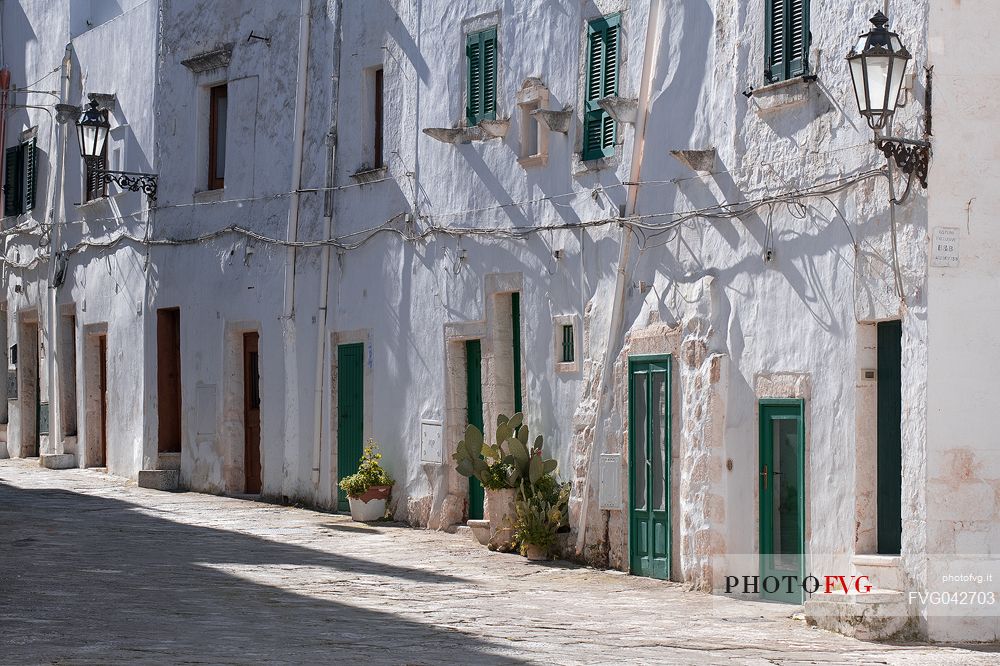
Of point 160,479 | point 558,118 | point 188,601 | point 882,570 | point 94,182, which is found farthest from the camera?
point 94,182

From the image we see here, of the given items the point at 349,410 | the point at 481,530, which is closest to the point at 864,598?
the point at 481,530

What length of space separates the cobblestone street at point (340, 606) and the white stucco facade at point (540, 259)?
83 centimetres

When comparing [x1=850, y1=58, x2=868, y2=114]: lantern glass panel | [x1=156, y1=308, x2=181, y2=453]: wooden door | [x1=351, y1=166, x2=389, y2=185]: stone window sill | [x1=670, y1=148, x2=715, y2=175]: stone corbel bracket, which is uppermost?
[x1=351, y1=166, x2=389, y2=185]: stone window sill

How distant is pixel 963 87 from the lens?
35.2ft

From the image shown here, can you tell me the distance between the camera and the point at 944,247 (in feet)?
35.0

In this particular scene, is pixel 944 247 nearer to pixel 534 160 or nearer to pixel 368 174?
pixel 534 160

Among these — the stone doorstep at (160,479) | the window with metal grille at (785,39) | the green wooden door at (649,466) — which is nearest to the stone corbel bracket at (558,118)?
the green wooden door at (649,466)

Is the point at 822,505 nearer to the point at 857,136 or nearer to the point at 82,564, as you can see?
the point at 857,136

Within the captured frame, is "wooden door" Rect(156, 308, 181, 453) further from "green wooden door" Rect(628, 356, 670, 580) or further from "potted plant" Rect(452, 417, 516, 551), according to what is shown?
"green wooden door" Rect(628, 356, 670, 580)

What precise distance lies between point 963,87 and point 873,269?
1.35 m

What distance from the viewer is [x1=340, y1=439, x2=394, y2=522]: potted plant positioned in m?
17.4

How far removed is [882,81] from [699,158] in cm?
271

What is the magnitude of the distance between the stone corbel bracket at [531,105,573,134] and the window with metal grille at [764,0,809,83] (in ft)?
9.43

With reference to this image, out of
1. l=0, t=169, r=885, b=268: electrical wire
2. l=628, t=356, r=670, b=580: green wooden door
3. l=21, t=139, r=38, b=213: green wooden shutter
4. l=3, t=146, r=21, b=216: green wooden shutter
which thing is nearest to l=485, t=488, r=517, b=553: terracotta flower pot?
l=628, t=356, r=670, b=580: green wooden door
